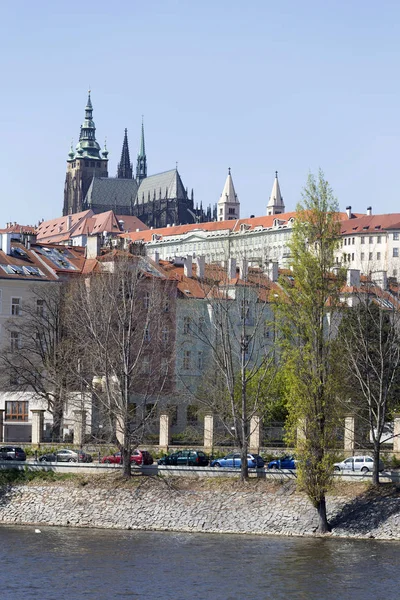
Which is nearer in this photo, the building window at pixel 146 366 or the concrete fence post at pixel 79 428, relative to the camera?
the concrete fence post at pixel 79 428

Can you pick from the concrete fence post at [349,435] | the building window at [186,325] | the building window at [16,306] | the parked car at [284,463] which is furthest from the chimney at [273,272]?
the parked car at [284,463]

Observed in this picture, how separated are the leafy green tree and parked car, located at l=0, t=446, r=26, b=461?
1661 cm

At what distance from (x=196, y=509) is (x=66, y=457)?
11.2m

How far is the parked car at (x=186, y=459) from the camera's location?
6519 cm

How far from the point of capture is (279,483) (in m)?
59.3

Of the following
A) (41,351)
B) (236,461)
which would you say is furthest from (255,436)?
(41,351)

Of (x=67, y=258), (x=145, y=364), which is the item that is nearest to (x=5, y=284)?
(x=67, y=258)

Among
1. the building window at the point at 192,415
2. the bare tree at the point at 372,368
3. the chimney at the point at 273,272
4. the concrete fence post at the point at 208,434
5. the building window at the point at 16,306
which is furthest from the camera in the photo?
the chimney at the point at 273,272

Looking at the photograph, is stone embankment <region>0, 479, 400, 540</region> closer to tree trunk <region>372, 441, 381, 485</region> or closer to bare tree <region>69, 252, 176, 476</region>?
tree trunk <region>372, 441, 381, 485</region>

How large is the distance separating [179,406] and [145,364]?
4705mm

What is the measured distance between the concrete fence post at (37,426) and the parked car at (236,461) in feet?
39.0

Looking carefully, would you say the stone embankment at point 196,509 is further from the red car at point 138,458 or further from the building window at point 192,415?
the building window at point 192,415

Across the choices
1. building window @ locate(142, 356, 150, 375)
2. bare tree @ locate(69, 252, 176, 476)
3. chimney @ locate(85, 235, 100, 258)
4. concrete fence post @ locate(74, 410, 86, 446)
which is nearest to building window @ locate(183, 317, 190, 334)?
bare tree @ locate(69, 252, 176, 476)

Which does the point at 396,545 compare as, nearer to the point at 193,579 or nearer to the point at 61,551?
the point at 193,579
